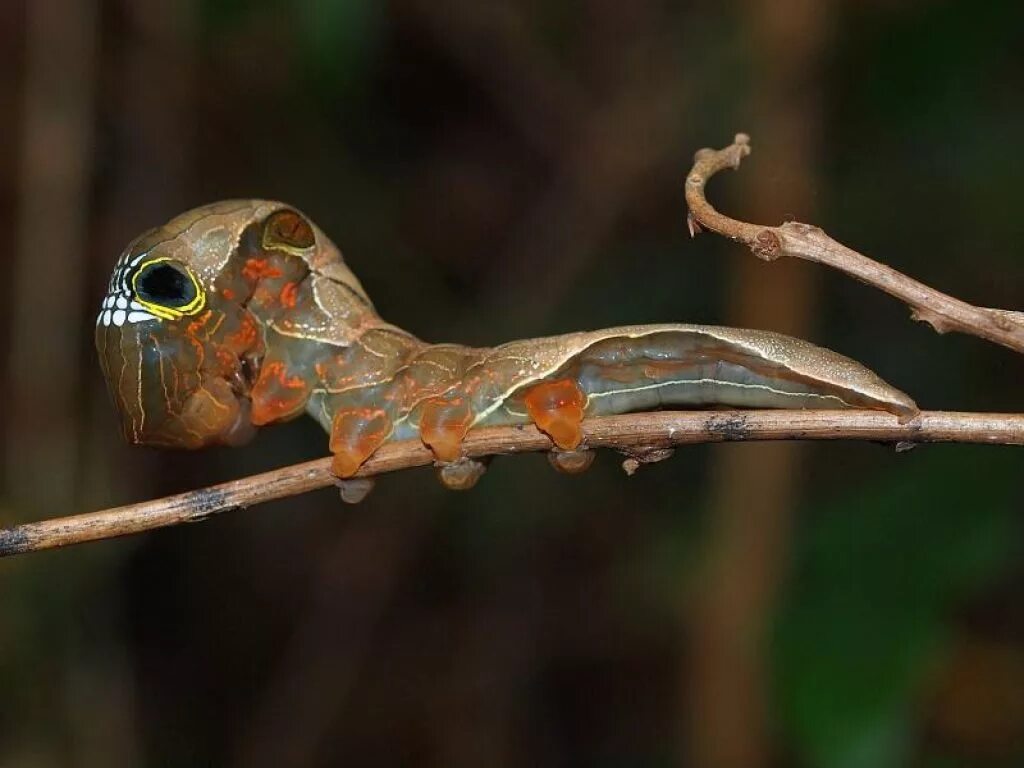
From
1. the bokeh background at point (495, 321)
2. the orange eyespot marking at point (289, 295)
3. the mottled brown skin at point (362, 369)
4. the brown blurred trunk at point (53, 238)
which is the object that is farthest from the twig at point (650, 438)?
the brown blurred trunk at point (53, 238)

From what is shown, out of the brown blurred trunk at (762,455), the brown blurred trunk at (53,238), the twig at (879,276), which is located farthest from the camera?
the brown blurred trunk at (53,238)

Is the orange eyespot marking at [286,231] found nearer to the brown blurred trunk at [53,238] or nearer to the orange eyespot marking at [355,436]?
the orange eyespot marking at [355,436]

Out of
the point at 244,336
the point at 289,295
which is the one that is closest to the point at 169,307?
the point at 244,336

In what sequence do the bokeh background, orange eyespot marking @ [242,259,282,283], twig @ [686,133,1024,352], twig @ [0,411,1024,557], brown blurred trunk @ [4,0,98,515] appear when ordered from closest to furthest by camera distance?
twig @ [686,133,1024,352] < twig @ [0,411,1024,557] < orange eyespot marking @ [242,259,282,283] < the bokeh background < brown blurred trunk @ [4,0,98,515]

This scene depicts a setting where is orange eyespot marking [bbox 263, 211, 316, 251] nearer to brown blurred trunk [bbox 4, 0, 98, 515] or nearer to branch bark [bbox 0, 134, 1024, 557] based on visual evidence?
branch bark [bbox 0, 134, 1024, 557]

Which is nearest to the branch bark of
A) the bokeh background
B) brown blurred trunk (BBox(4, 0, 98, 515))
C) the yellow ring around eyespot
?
the yellow ring around eyespot

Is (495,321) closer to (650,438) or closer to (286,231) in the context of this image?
(286,231)
